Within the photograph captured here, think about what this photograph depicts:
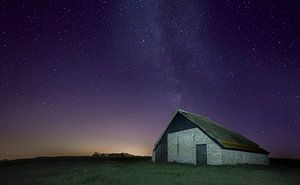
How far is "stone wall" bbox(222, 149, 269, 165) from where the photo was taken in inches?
987

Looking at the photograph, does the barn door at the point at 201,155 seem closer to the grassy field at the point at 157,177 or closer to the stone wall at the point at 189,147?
the stone wall at the point at 189,147

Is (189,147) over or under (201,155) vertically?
over

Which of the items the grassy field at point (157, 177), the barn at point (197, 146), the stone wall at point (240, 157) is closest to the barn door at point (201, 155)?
the barn at point (197, 146)

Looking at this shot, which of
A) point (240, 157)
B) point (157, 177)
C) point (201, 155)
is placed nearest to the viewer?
point (157, 177)

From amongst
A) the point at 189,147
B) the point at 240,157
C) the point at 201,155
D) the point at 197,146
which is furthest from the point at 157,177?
the point at 240,157

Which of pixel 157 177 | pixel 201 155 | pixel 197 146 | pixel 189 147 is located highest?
pixel 197 146

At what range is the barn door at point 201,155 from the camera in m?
26.1

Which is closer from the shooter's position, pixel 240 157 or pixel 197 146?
pixel 197 146

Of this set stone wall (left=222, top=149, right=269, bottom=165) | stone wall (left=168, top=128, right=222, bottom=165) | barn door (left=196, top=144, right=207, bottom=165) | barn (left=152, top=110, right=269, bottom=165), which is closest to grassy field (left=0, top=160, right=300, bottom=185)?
stone wall (left=222, top=149, right=269, bottom=165)

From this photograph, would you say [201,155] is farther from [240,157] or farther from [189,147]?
[240,157]

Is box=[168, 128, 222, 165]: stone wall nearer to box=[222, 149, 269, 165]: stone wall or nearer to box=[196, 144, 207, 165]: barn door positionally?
box=[196, 144, 207, 165]: barn door

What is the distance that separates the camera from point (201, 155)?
26500mm

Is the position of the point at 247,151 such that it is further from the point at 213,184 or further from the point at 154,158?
the point at 213,184

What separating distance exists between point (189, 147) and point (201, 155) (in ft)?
6.65
